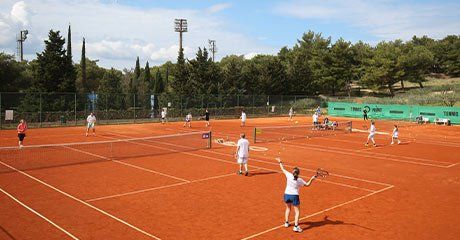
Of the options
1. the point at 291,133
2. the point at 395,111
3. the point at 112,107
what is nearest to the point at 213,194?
the point at 291,133

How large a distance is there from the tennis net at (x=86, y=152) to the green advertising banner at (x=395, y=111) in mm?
37794

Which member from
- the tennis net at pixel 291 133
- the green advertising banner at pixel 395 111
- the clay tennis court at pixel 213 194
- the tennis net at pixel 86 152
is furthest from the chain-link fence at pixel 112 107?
the clay tennis court at pixel 213 194

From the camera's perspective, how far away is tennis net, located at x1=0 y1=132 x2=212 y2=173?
65.6 feet

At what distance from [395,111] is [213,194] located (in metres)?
51.0

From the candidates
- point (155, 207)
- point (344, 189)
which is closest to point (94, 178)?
point (155, 207)

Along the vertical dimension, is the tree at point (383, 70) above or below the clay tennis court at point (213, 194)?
above

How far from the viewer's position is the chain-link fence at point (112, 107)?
39438mm

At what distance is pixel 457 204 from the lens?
1349 centimetres

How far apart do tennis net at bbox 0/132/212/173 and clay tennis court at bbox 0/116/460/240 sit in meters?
0.06

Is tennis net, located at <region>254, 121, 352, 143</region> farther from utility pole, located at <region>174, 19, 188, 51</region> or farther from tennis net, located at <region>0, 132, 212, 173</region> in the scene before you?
utility pole, located at <region>174, 19, 188, 51</region>

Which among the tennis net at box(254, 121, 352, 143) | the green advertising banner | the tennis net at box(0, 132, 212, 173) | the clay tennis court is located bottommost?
the clay tennis court

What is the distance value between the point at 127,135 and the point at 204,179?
60.4 ft

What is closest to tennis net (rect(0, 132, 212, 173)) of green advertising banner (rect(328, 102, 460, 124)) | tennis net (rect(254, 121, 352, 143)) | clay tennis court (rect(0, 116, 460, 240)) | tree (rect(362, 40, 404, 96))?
clay tennis court (rect(0, 116, 460, 240))

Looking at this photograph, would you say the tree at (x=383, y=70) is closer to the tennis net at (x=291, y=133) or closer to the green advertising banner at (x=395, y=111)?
the green advertising banner at (x=395, y=111)
